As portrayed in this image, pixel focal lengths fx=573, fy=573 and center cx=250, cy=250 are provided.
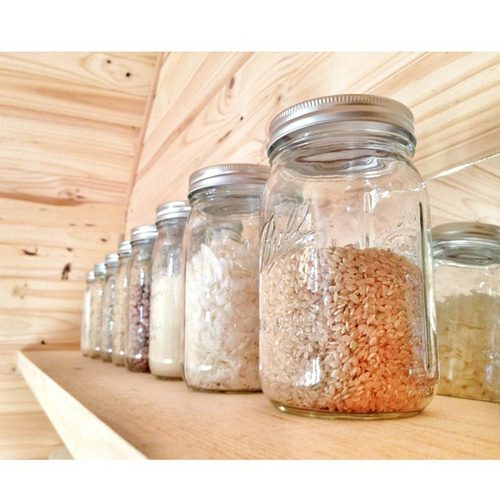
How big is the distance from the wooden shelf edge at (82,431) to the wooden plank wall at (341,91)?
40 cm

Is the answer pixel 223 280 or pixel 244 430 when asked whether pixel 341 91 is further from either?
pixel 244 430

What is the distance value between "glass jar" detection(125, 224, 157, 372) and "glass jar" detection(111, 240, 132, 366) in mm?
77

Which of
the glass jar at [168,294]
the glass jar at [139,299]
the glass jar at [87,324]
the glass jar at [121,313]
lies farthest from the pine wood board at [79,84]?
the glass jar at [168,294]

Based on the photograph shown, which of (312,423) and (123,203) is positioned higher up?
(123,203)

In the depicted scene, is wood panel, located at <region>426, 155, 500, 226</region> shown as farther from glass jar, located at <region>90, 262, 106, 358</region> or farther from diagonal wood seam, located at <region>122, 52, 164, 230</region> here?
diagonal wood seam, located at <region>122, 52, 164, 230</region>

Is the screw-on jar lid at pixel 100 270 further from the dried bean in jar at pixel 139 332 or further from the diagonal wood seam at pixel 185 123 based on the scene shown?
the dried bean in jar at pixel 139 332

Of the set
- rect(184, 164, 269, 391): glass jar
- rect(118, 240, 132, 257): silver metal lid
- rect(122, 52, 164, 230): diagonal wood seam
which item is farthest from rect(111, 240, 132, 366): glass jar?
rect(122, 52, 164, 230): diagonal wood seam

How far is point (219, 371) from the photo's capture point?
616 mm

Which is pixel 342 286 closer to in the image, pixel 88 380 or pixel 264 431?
pixel 264 431

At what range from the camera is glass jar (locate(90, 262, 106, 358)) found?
1349mm

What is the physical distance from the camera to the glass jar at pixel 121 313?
3.40ft
